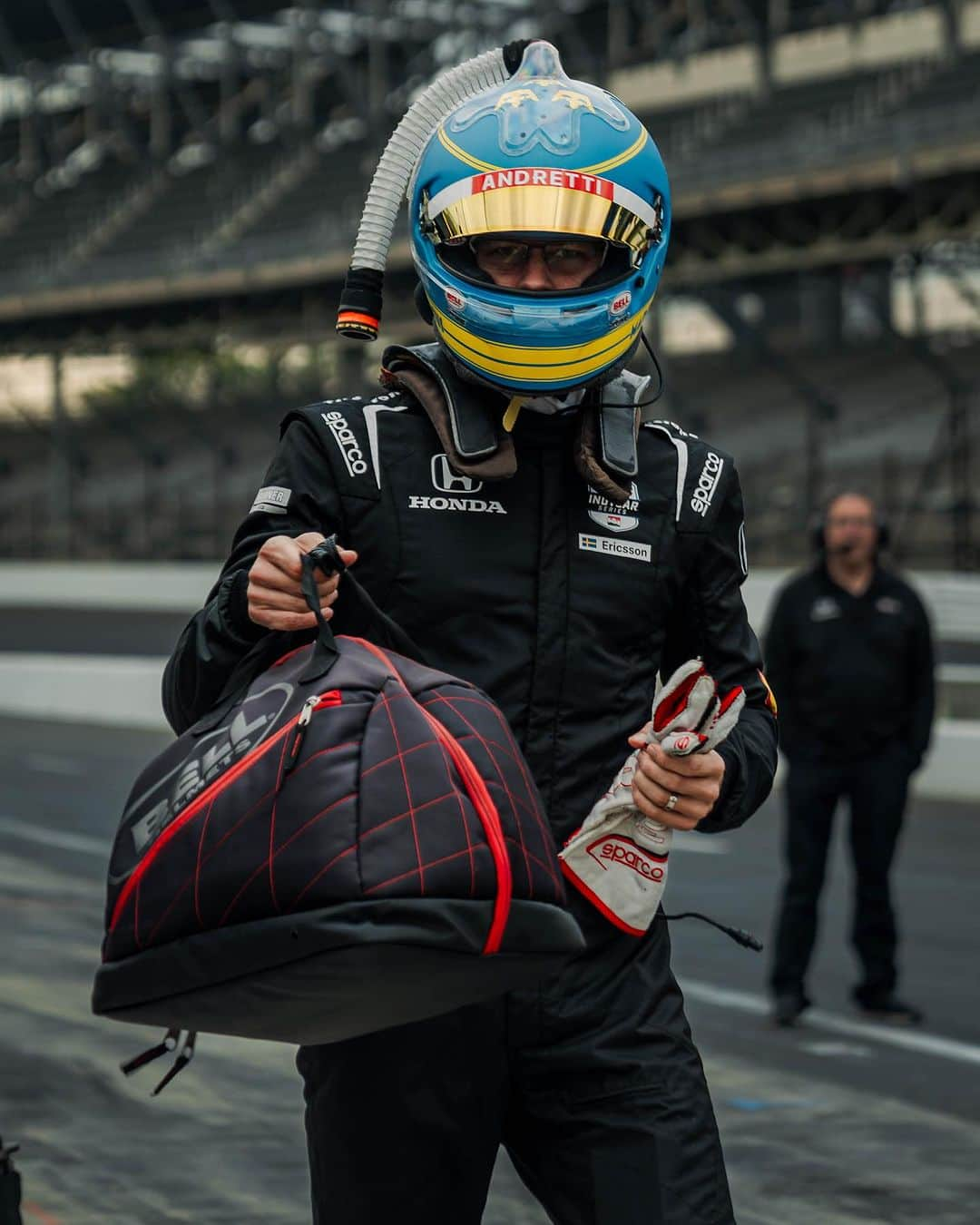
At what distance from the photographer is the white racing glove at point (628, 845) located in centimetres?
269

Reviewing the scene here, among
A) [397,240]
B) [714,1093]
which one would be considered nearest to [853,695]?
[714,1093]

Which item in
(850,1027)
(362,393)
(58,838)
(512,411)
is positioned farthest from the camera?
(362,393)

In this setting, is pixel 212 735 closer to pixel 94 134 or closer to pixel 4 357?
pixel 4 357

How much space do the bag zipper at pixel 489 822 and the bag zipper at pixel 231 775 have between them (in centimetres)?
11

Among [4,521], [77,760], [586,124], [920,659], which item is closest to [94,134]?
[4,521]

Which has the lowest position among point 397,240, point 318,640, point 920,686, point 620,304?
point 318,640

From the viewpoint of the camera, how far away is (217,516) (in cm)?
3556

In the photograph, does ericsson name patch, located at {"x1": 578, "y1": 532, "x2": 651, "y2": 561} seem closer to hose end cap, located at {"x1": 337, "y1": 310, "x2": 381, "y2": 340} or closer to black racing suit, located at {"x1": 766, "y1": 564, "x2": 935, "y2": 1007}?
hose end cap, located at {"x1": 337, "y1": 310, "x2": 381, "y2": 340}

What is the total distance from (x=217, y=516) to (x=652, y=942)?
109ft

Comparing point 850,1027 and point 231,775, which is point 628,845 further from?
point 850,1027

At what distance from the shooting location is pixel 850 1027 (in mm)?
7516

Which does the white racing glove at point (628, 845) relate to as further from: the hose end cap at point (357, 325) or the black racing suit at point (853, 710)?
the black racing suit at point (853, 710)

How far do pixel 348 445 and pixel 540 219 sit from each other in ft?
1.19

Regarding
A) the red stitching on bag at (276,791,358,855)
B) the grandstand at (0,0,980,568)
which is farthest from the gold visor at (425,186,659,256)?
the grandstand at (0,0,980,568)
